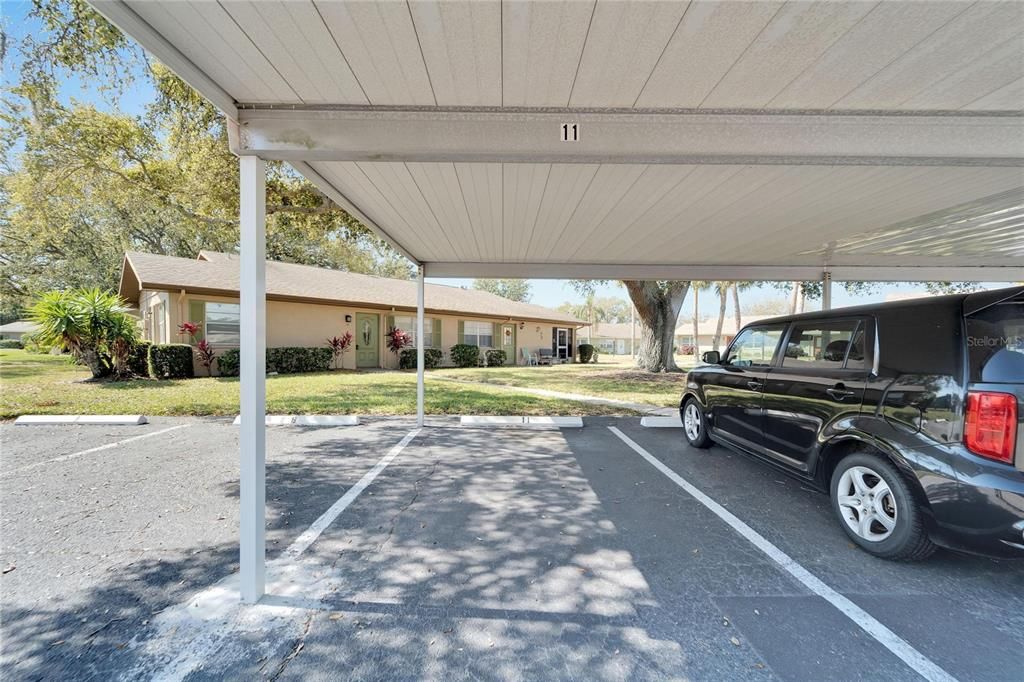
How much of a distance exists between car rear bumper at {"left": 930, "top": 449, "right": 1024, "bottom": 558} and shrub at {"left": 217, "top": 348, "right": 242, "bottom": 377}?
1511 centimetres

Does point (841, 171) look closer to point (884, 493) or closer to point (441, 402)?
point (884, 493)

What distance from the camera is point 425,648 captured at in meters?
2.10

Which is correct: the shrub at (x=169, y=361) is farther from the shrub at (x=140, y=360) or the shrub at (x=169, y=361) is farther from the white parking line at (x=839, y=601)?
the white parking line at (x=839, y=601)

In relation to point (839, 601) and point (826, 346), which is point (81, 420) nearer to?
point (839, 601)

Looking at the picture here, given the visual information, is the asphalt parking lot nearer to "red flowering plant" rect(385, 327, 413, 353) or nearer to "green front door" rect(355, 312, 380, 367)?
"green front door" rect(355, 312, 380, 367)

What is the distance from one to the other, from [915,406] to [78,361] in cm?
1762

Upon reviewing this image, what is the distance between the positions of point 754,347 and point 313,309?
593 inches

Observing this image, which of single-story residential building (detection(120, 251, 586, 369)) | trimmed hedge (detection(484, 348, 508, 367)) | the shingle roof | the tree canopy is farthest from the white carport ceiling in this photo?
trimmed hedge (detection(484, 348, 508, 367))

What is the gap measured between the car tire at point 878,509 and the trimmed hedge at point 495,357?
17.9 metres

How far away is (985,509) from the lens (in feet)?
7.57

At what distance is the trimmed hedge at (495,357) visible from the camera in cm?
2080

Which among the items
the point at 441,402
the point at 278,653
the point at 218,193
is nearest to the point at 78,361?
the point at 218,193

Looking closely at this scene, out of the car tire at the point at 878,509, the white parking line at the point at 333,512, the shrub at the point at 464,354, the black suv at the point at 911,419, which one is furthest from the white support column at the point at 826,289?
the shrub at the point at 464,354

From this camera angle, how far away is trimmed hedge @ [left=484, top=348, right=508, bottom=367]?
20797 mm
